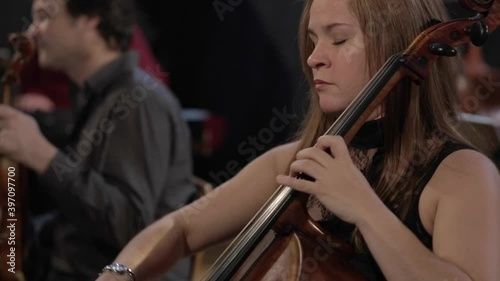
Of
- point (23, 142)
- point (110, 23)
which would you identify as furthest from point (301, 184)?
point (110, 23)

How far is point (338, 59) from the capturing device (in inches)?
57.2

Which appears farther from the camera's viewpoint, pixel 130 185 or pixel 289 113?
pixel 289 113

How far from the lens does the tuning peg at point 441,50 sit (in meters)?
1.39

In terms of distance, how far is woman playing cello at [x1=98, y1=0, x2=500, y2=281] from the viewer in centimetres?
131

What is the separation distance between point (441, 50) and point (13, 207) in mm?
1525

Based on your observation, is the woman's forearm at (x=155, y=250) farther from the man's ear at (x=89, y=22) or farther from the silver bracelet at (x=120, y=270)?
the man's ear at (x=89, y=22)

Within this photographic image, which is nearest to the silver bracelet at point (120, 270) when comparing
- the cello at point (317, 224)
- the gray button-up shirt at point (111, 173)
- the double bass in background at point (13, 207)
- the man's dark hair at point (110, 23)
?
the cello at point (317, 224)

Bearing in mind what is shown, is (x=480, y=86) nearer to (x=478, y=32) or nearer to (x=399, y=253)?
(x=478, y=32)

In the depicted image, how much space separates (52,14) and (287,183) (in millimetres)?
1881

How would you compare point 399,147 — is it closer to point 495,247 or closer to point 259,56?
point 495,247

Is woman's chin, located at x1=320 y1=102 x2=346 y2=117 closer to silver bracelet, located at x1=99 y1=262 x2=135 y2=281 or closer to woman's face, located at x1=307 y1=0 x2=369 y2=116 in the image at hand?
woman's face, located at x1=307 y1=0 x2=369 y2=116

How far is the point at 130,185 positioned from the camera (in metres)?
2.78

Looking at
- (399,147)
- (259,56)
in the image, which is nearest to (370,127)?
(399,147)

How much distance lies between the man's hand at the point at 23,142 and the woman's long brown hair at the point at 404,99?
4.85ft
